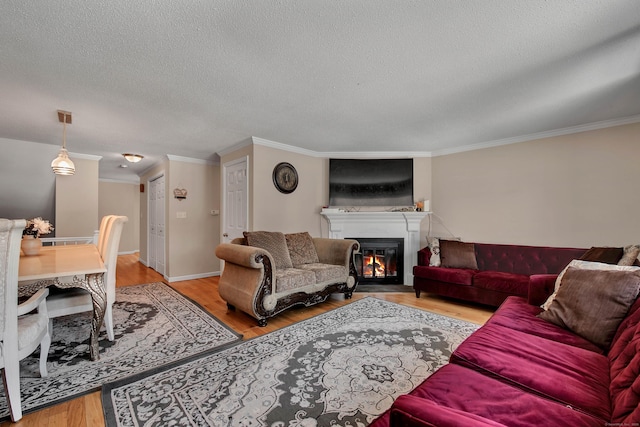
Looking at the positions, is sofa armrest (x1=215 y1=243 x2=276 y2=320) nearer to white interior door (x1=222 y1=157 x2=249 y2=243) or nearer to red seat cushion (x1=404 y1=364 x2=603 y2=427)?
white interior door (x1=222 y1=157 x2=249 y2=243)

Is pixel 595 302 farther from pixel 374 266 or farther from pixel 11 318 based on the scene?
pixel 11 318

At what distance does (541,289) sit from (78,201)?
21.1 feet

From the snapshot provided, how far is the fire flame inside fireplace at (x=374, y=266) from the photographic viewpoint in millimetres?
4582

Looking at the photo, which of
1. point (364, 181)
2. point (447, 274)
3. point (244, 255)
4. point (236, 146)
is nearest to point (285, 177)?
point (236, 146)

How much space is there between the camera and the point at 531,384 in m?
1.12

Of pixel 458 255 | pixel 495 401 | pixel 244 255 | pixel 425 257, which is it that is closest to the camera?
pixel 495 401

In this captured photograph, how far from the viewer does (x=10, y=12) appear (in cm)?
147

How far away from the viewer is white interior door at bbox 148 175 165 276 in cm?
521

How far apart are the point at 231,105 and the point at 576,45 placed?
273 centimetres

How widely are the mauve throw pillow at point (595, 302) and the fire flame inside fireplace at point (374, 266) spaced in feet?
9.26

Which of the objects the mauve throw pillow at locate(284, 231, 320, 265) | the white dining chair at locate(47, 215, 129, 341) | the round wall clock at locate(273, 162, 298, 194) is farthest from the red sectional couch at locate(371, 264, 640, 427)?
the round wall clock at locate(273, 162, 298, 194)

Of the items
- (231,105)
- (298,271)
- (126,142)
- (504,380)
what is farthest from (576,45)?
(126,142)

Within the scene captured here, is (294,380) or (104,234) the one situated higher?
Result: (104,234)

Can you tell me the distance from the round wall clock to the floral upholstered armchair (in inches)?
32.8
